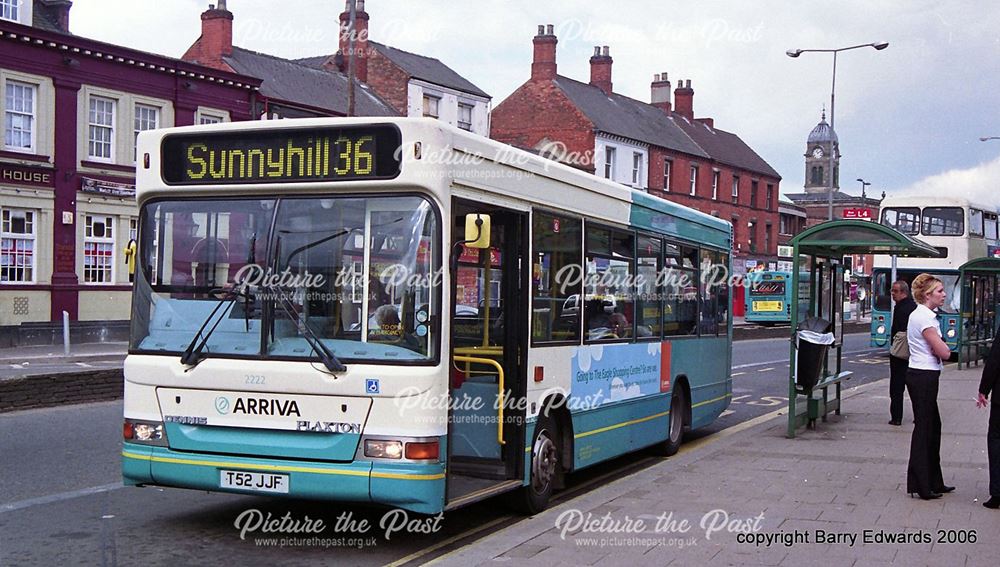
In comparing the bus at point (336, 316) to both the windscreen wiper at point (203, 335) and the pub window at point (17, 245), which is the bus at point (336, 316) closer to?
the windscreen wiper at point (203, 335)

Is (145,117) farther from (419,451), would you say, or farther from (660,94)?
(660,94)

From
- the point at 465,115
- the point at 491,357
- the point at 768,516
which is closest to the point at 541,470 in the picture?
the point at 491,357

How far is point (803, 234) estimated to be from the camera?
1349 centimetres

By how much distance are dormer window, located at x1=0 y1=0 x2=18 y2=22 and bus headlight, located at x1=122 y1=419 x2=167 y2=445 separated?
2743 cm

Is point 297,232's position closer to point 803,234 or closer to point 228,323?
point 228,323

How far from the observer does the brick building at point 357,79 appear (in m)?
40.9

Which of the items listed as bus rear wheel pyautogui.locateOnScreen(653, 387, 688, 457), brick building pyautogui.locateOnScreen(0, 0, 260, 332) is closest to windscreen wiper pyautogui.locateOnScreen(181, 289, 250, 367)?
bus rear wheel pyautogui.locateOnScreen(653, 387, 688, 457)

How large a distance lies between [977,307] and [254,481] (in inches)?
1059

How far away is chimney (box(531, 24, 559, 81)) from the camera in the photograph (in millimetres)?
58531

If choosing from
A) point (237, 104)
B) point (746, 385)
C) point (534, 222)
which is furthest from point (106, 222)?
point (534, 222)

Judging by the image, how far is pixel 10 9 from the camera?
1236 inches

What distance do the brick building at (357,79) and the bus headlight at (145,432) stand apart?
104 ft

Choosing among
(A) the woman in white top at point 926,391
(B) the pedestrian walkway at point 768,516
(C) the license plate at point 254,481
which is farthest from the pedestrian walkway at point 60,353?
(A) the woman in white top at point 926,391

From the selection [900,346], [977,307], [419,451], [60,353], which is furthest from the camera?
[977,307]
